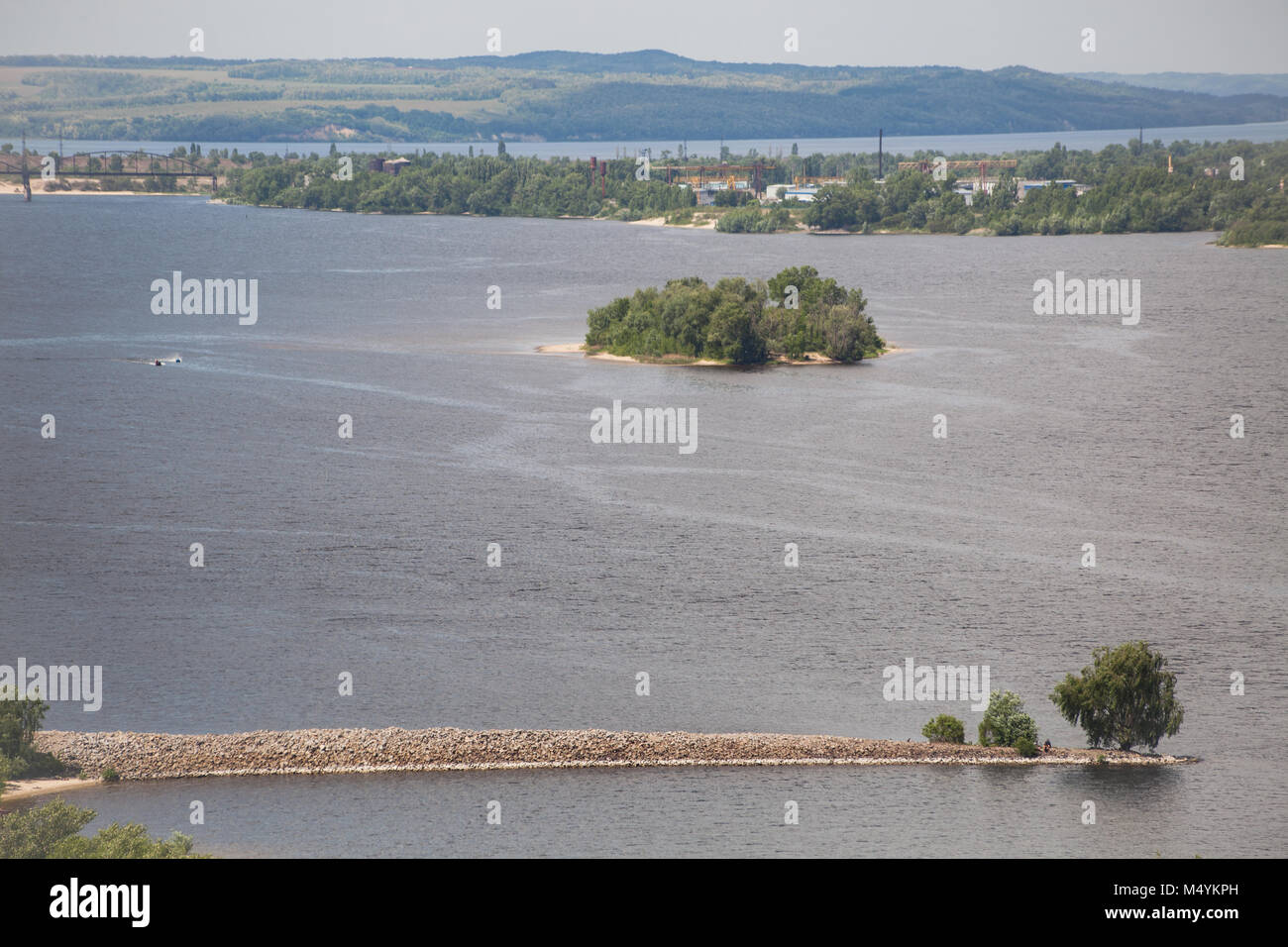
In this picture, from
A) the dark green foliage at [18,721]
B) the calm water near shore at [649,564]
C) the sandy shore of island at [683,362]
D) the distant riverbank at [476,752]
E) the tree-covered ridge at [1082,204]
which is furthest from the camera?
the tree-covered ridge at [1082,204]

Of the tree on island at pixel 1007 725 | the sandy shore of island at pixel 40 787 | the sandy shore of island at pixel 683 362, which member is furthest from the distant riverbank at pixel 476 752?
the sandy shore of island at pixel 683 362

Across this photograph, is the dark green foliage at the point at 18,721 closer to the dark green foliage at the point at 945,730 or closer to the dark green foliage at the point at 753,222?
the dark green foliage at the point at 945,730

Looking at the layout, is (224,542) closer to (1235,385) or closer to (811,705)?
(811,705)

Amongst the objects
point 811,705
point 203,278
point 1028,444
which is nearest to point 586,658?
point 811,705

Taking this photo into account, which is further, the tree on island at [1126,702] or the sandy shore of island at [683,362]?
the sandy shore of island at [683,362]

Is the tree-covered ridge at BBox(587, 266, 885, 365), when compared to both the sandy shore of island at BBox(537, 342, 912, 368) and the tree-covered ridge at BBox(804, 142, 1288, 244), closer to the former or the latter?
the sandy shore of island at BBox(537, 342, 912, 368)
